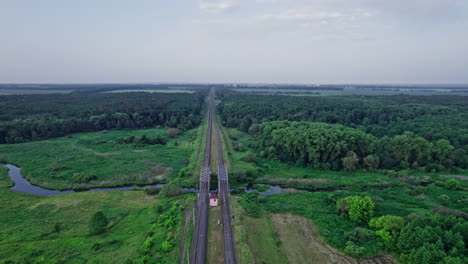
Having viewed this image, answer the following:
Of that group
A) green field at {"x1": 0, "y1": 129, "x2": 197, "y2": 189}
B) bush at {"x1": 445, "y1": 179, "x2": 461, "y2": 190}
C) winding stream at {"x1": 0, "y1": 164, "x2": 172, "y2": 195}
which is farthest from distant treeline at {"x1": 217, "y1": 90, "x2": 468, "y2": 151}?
winding stream at {"x1": 0, "y1": 164, "x2": 172, "y2": 195}

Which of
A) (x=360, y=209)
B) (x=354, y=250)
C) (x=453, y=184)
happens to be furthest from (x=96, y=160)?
(x=453, y=184)

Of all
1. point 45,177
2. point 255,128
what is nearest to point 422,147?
point 255,128

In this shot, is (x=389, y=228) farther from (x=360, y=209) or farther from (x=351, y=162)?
(x=351, y=162)

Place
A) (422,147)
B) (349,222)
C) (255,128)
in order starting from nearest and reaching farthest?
(349,222)
(422,147)
(255,128)

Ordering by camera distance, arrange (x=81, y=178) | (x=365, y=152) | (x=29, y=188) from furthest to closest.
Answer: (x=365, y=152)
(x=81, y=178)
(x=29, y=188)

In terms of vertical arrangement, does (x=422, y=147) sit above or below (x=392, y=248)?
above

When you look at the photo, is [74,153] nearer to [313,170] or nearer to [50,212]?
[50,212]
